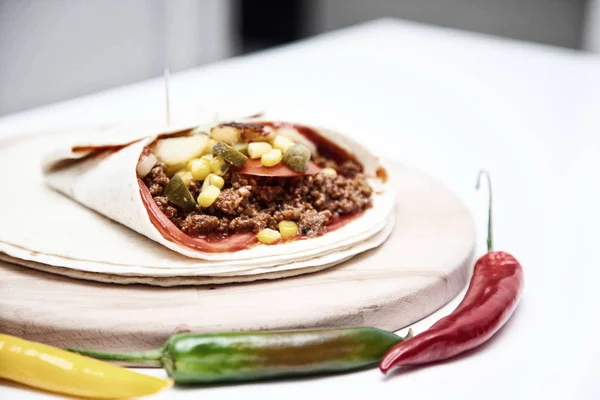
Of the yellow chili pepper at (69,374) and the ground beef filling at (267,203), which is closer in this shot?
the yellow chili pepper at (69,374)

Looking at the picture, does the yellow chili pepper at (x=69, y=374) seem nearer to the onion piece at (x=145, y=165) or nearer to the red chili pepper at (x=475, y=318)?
the red chili pepper at (x=475, y=318)

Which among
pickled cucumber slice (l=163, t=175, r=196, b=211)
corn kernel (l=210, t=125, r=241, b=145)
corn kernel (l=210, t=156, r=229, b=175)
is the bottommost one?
pickled cucumber slice (l=163, t=175, r=196, b=211)

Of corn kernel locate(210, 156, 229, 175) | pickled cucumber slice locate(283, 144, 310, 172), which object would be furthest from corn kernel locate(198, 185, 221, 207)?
pickled cucumber slice locate(283, 144, 310, 172)

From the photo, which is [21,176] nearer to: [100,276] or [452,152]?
[100,276]

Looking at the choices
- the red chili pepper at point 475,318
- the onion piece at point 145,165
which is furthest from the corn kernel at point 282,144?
the red chili pepper at point 475,318

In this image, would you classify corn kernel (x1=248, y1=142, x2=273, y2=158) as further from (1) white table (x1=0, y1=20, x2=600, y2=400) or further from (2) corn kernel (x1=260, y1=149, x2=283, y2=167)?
(1) white table (x1=0, y1=20, x2=600, y2=400)

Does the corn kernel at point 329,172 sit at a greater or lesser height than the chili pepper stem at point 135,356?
greater

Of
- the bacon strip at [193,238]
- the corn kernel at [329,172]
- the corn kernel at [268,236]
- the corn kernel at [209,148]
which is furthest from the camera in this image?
the corn kernel at [329,172]

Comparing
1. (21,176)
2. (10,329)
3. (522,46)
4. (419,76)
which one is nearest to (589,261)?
(10,329)
